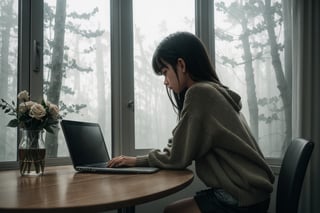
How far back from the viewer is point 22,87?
1746 mm

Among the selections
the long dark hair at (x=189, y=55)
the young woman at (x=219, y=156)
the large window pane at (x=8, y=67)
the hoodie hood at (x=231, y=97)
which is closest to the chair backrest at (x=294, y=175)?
the young woman at (x=219, y=156)

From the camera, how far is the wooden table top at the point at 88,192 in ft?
2.26

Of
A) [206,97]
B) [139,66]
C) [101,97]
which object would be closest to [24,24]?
[101,97]

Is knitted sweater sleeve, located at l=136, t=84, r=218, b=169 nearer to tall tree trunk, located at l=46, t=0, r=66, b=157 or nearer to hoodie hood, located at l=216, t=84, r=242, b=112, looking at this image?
hoodie hood, located at l=216, t=84, r=242, b=112

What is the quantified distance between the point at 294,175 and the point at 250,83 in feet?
4.09

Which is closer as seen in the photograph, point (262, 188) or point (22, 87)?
point (262, 188)

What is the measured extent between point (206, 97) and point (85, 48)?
3.81 ft

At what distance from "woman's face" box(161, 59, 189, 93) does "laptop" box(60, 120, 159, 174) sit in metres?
0.40

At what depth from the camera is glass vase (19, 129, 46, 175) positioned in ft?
4.12

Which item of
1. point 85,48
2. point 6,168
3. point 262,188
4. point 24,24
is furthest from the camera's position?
point 85,48

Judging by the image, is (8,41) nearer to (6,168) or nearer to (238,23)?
(6,168)

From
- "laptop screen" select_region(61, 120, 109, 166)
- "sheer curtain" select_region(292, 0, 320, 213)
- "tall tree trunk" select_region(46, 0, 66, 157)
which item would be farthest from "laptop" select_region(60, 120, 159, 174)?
"sheer curtain" select_region(292, 0, 320, 213)

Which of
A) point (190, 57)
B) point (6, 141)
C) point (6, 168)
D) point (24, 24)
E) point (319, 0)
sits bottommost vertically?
point (6, 168)

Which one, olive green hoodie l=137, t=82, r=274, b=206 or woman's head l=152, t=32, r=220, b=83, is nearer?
olive green hoodie l=137, t=82, r=274, b=206
